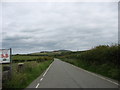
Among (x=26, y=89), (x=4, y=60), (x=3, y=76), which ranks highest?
(x=4, y=60)

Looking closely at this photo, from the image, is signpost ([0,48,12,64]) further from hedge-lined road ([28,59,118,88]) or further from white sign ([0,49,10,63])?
hedge-lined road ([28,59,118,88])

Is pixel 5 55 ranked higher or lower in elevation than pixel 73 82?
higher

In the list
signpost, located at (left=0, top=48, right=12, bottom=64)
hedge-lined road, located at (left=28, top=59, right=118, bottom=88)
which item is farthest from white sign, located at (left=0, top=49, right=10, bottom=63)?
hedge-lined road, located at (left=28, top=59, right=118, bottom=88)

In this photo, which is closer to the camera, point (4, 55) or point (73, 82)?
point (4, 55)

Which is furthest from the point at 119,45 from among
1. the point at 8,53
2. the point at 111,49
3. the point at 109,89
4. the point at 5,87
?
the point at 5,87

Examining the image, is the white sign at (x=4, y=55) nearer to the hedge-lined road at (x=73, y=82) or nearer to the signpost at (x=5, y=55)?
the signpost at (x=5, y=55)

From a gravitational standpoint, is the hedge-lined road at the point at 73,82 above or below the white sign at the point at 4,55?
below

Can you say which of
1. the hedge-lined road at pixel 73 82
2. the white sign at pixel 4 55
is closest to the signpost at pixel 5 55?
the white sign at pixel 4 55

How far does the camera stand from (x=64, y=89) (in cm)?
1203

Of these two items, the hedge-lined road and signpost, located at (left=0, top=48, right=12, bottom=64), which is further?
signpost, located at (left=0, top=48, right=12, bottom=64)

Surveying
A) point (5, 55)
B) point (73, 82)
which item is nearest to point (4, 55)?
point (5, 55)

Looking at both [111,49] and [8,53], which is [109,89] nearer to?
[8,53]

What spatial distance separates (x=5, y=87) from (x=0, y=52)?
288cm

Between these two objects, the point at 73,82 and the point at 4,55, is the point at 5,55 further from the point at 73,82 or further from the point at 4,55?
the point at 73,82
